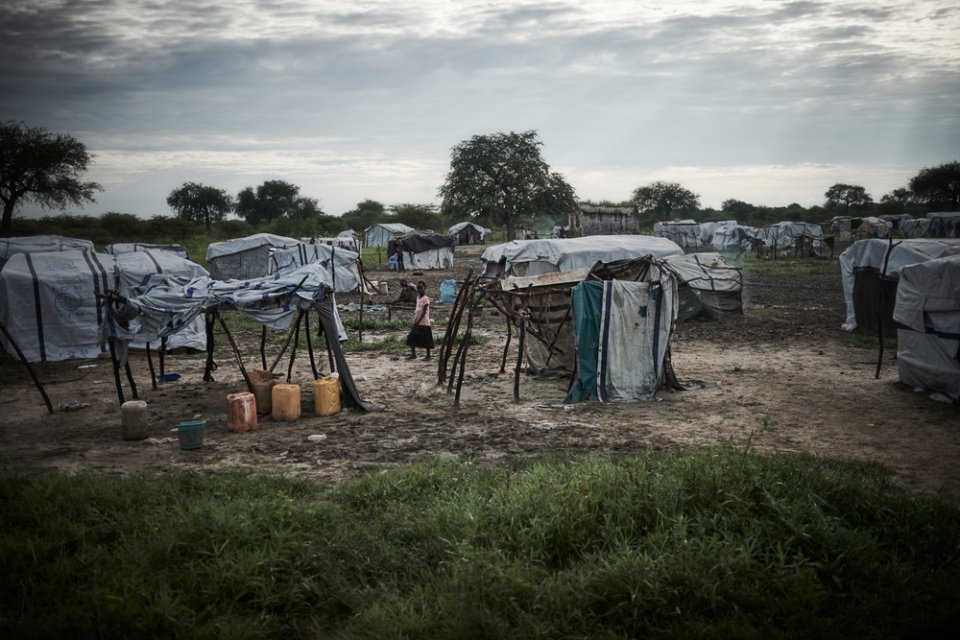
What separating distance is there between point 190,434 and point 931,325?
10358mm

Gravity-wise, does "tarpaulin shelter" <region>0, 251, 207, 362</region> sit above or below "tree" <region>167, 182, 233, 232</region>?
below

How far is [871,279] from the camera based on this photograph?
15.0 m

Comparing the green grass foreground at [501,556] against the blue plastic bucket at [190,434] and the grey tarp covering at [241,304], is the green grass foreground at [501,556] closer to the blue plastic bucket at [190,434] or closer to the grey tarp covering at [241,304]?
the blue plastic bucket at [190,434]

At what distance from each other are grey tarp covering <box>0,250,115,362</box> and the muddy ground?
0.52 metres

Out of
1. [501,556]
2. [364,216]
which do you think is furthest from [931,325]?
[364,216]

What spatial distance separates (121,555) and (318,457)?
2.67 m

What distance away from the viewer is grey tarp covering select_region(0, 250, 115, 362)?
43.1 feet

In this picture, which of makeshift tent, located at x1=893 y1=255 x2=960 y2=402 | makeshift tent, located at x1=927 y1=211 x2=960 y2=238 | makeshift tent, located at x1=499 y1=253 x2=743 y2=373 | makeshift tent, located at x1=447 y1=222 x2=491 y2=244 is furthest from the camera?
makeshift tent, located at x1=447 y1=222 x2=491 y2=244

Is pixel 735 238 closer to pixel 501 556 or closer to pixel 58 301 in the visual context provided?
pixel 58 301

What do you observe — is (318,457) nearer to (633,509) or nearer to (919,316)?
(633,509)

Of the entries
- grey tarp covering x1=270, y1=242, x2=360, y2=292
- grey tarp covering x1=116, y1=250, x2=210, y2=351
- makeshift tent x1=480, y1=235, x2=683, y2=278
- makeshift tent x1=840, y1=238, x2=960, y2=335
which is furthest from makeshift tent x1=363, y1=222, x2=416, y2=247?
makeshift tent x1=840, y1=238, x2=960, y2=335

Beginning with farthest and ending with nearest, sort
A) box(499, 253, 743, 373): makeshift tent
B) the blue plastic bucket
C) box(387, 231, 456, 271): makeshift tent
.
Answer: box(387, 231, 456, 271): makeshift tent → box(499, 253, 743, 373): makeshift tent → the blue plastic bucket

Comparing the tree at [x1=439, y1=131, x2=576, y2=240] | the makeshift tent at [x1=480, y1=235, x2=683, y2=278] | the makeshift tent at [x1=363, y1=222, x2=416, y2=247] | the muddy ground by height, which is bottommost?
the muddy ground

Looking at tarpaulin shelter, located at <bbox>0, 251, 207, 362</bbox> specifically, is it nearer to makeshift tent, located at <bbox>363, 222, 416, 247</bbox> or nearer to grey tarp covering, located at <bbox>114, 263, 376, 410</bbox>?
grey tarp covering, located at <bbox>114, 263, 376, 410</bbox>
